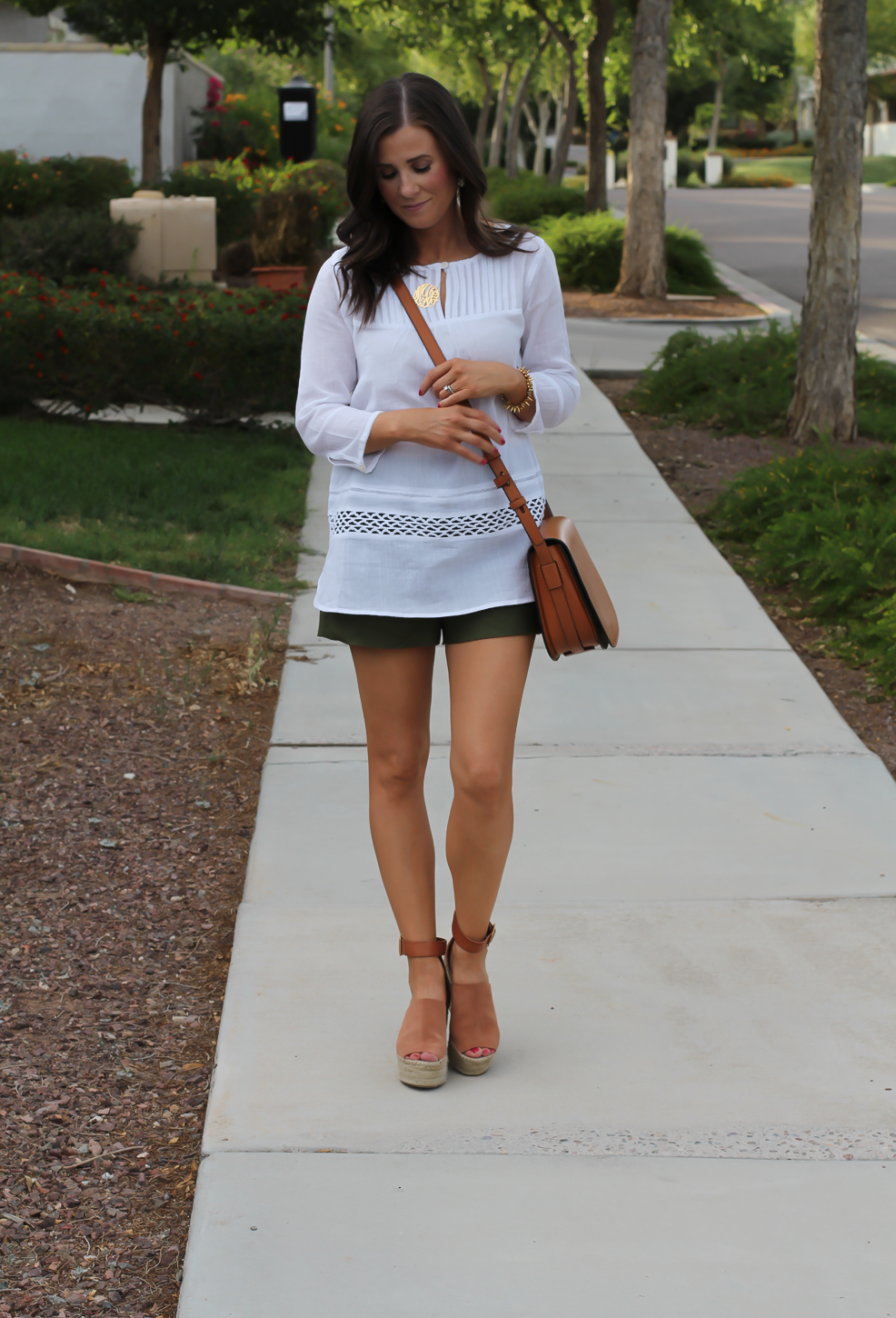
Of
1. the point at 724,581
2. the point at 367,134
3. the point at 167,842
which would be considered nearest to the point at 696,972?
the point at 167,842

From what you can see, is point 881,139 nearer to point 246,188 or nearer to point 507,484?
point 246,188

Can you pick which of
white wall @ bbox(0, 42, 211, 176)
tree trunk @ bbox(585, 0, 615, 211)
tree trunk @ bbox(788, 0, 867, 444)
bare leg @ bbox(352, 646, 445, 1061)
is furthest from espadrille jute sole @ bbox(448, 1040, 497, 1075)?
white wall @ bbox(0, 42, 211, 176)

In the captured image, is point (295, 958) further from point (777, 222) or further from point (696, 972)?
point (777, 222)

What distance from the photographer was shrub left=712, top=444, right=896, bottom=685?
241 inches

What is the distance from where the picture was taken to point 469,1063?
299 cm

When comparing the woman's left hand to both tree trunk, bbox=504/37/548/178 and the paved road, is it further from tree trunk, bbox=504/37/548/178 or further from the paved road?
tree trunk, bbox=504/37/548/178

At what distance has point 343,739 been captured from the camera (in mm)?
4980

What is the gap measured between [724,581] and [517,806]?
286 cm

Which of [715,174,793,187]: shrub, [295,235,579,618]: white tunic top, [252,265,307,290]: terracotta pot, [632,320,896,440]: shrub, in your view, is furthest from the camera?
[715,174,793,187]: shrub

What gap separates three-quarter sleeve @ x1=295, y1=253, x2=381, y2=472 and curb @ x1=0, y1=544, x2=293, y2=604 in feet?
12.7

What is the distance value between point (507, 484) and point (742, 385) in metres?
8.23

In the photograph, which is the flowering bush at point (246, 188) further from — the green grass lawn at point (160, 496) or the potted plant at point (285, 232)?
the green grass lawn at point (160, 496)

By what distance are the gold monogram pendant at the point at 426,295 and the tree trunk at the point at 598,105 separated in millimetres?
20917

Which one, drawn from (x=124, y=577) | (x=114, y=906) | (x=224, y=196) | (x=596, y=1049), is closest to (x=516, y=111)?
(x=224, y=196)
